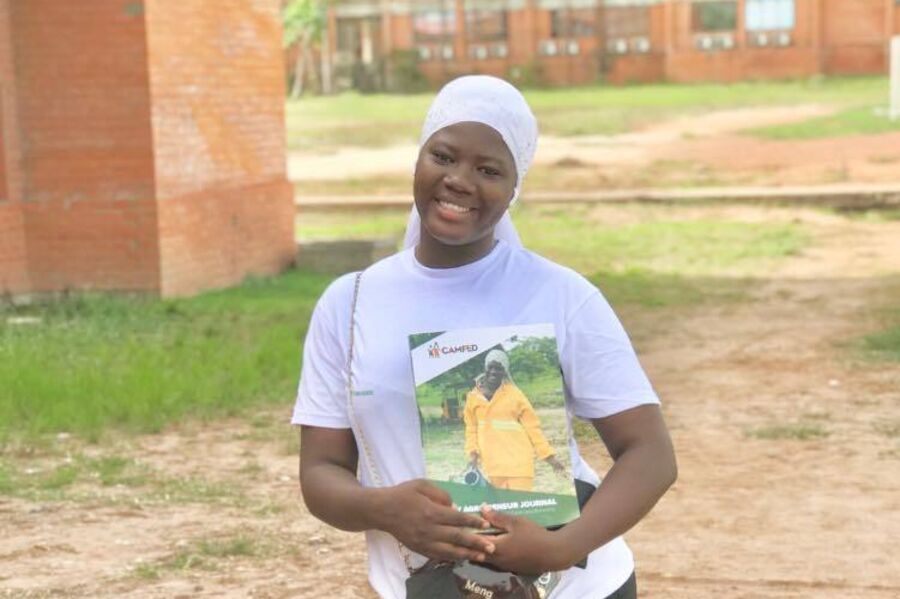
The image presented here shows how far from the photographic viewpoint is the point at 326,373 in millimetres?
2613

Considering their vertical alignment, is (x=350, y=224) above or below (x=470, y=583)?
below

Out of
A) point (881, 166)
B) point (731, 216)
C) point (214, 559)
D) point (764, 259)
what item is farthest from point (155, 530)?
point (881, 166)

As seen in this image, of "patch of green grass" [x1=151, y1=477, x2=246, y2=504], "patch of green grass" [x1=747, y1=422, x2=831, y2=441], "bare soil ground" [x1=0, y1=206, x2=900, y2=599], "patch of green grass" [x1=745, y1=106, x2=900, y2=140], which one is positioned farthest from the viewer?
"patch of green grass" [x1=745, y1=106, x2=900, y2=140]

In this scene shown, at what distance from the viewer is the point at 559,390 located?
246cm

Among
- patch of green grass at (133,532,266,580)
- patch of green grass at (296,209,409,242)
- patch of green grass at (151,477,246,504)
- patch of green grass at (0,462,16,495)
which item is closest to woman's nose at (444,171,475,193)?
patch of green grass at (133,532,266,580)

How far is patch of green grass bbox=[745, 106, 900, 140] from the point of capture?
1035 inches

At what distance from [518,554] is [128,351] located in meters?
7.64

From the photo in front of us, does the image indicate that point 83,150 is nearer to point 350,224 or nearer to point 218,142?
point 218,142

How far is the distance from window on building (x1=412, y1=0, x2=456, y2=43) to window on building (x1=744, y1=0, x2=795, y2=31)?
373 inches

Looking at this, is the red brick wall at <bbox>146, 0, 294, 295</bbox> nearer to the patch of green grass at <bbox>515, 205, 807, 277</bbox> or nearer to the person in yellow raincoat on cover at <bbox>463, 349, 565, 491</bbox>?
the patch of green grass at <bbox>515, 205, 807, 277</bbox>

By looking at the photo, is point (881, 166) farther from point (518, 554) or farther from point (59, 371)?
point (518, 554)

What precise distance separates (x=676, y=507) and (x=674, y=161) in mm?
17715

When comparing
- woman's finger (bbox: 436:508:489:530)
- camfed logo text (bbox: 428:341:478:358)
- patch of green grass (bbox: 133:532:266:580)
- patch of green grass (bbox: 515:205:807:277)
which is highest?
camfed logo text (bbox: 428:341:478:358)

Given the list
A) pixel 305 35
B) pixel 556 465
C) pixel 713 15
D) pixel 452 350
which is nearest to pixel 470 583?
pixel 556 465
